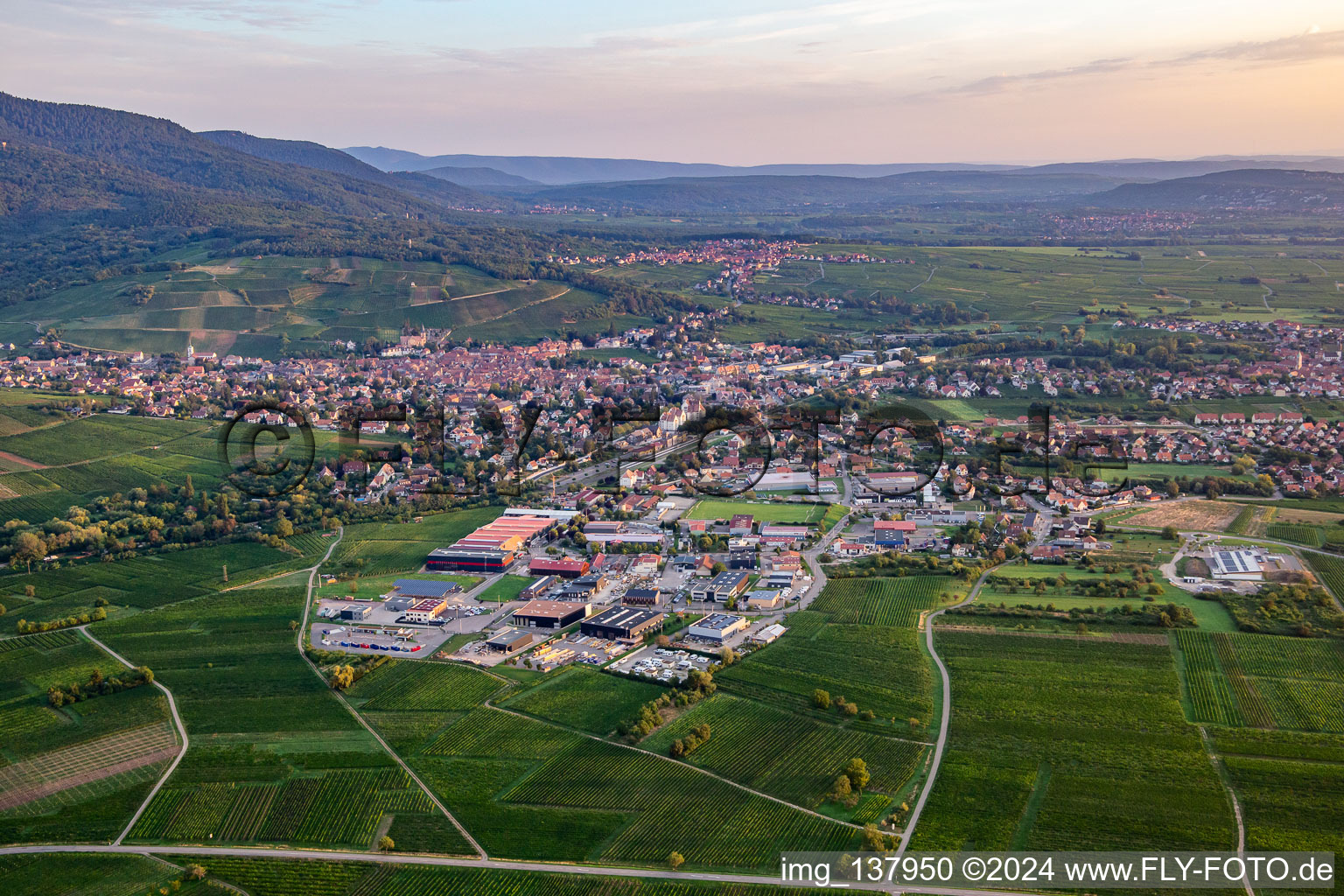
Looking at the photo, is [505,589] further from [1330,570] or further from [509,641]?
[1330,570]

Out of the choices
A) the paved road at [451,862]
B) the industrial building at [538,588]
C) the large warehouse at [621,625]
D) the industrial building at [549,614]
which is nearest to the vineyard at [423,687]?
the industrial building at [549,614]

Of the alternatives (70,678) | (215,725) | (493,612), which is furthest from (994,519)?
(70,678)

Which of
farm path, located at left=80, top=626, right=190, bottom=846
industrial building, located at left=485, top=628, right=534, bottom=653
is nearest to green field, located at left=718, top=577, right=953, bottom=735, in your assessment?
industrial building, located at left=485, top=628, right=534, bottom=653

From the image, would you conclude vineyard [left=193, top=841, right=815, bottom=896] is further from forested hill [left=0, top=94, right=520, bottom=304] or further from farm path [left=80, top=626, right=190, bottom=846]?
forested hill [left=0, top=94, right=520, bottom=304]

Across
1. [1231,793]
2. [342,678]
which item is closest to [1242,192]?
[1231,793]

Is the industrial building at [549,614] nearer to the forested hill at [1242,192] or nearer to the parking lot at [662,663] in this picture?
the parking lot at [662,663]

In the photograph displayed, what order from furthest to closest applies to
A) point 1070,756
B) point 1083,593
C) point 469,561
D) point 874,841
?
point 469,561
point 1083,593
point 1070,756
point 874,841
